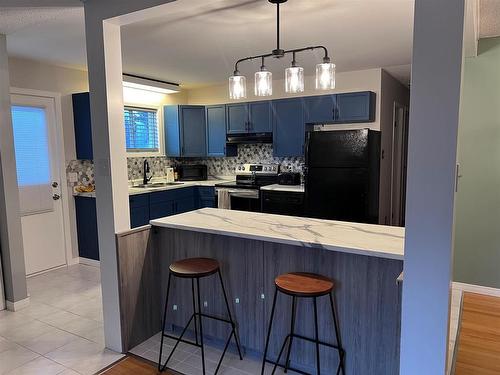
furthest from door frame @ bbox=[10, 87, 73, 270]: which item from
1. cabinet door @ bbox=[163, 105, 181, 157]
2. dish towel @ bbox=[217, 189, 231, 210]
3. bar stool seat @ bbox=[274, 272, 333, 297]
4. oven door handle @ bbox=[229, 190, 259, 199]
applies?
bar stool seat @ bbox=[274, 272, 333, 297]

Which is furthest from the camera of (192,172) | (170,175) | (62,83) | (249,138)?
(192,172)

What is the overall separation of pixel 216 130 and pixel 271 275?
11.4 ft

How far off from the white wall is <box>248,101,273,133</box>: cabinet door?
2192 mm

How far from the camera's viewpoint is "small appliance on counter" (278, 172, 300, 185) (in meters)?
4.68

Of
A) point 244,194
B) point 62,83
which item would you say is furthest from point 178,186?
point 62,83

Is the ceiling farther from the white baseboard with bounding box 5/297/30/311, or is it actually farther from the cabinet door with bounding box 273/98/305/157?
the white baseboard with bounding box 5/297/30/311

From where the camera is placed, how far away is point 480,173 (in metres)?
3.26

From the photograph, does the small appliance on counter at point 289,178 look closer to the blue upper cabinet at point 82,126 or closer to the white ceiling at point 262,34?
the white ceiling at point 262,34

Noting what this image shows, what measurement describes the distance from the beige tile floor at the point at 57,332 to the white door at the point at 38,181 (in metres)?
0.42

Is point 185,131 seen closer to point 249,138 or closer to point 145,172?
point 145,172

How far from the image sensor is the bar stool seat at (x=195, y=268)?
209 centimetres

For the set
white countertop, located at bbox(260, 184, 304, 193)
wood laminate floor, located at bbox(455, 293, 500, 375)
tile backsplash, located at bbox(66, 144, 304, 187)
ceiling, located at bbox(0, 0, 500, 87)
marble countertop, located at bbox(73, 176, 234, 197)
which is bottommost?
wood laminate floor, located at bbox(455, 293, 500, 375)

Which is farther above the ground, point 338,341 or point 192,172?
point 192,172

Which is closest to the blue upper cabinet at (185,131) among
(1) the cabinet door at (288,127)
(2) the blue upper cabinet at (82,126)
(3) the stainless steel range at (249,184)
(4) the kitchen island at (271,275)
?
(3) the stainless steel range at (249,184)
